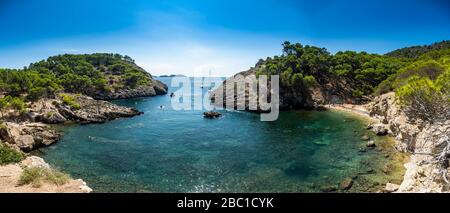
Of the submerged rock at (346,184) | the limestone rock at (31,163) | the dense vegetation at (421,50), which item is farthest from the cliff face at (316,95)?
the dense vegetation at (421,50)

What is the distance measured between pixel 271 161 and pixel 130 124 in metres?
24.4

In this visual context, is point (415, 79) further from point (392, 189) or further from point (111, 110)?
point (111, 110)

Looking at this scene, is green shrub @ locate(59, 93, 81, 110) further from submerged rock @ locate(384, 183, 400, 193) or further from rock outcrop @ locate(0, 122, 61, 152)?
submerged rock @ locate(384, 183, 400, 193)

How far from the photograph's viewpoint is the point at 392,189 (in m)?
16.3

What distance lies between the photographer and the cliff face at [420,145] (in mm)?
13645

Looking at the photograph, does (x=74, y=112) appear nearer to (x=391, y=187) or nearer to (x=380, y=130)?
(x=391, y=187)

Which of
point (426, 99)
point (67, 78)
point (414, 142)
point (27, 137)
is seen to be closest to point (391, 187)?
point (426, 99)

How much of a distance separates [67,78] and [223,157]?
58727mm

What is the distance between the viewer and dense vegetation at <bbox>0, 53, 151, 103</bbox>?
43556mm

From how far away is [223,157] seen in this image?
79.4 ft

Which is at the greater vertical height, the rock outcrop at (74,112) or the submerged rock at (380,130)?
the rock outcrop at (74,112)

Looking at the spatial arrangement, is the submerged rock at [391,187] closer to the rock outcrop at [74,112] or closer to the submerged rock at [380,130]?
the submerged rock at [380,130]

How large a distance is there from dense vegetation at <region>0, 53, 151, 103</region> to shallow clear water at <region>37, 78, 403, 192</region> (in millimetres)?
14713

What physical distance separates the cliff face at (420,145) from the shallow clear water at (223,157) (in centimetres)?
156
